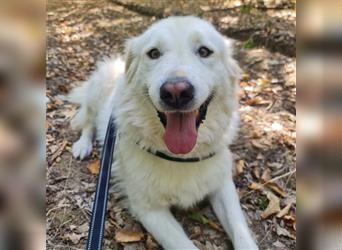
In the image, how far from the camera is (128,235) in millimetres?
2557

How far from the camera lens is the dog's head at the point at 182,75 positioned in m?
2.07

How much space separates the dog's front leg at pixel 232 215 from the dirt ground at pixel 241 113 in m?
0.09

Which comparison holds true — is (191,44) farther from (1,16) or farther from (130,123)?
A: (1,16)

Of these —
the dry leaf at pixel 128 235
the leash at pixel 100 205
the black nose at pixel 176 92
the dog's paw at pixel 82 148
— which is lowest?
the dry leaf at pixel 128 235

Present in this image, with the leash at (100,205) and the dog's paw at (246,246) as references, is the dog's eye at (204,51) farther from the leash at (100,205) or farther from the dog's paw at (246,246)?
the dog's paw at (246,246)

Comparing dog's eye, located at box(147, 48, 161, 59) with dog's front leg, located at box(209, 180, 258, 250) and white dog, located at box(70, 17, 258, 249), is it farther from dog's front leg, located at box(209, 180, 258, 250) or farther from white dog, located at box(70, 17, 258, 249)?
dog's front leg, located at box(209, 180, 258, 250)

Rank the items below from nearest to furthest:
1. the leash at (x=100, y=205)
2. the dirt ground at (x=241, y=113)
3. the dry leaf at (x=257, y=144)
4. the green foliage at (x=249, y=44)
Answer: the leash at (x=100, y=205) → the dirt ground at (x=241, y=113) → the dry leaf at (x=257, y=144) → the green foliage at (x=249, y=44)

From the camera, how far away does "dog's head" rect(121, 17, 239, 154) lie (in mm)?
2074

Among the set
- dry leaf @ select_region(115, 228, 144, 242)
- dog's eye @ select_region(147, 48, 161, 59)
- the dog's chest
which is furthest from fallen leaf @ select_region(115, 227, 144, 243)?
dog's eye @ select_region(147, 48, 161, 59)

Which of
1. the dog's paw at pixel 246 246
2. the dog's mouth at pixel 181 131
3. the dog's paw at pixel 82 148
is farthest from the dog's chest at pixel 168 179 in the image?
the dog's paw at pixel 82 148

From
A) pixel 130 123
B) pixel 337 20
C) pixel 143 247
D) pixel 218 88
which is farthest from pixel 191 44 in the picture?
pixel 337 20

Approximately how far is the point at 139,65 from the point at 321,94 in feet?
6.30

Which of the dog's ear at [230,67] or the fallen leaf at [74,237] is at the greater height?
the dog's ear at [230,67]

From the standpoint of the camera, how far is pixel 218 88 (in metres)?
2.41
